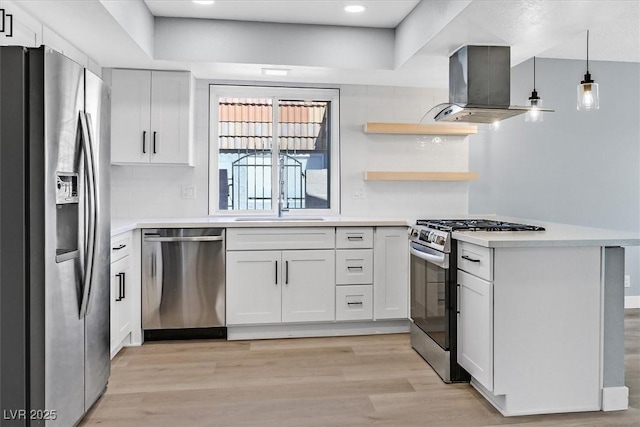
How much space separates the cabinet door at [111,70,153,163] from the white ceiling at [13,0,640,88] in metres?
0.13

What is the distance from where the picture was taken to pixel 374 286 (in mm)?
3625

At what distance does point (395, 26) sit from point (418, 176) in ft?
4.37

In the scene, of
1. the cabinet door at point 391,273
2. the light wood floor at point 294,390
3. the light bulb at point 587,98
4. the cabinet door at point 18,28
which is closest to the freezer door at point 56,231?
the light wood floor at point 294,390

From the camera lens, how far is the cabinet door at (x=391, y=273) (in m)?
3.62

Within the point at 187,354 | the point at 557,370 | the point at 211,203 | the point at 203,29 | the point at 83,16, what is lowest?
the point at 187,354

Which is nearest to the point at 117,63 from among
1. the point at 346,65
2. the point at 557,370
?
the point at 346,65

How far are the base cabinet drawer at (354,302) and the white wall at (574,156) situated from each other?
1575 millimetres

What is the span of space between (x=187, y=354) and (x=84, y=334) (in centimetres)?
116

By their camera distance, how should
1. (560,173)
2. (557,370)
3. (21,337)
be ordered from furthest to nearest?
(560,173) → (557,370) → (21,337)

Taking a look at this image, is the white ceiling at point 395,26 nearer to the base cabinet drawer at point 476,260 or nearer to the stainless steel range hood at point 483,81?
the stainless steel range hood at point 483,81

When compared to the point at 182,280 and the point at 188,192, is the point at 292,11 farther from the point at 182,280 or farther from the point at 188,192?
the point at 182,280

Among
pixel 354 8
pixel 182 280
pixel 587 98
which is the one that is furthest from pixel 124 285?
pixel 587 98

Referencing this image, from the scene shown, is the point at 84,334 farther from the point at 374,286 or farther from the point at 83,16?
the point at 374,286

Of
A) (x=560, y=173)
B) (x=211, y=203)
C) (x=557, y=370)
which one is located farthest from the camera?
(x=560, y=173)
